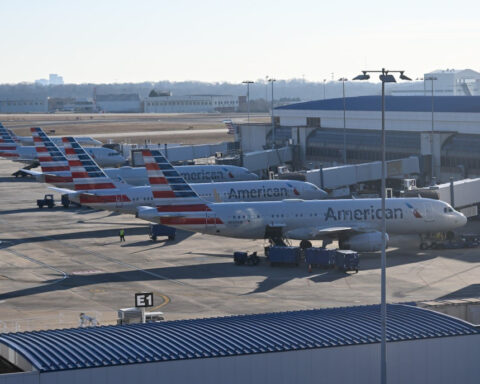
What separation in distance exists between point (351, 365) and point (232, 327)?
5.09 m

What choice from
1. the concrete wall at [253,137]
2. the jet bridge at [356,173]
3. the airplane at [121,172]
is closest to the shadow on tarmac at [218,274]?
the jet bridge at [356,173]

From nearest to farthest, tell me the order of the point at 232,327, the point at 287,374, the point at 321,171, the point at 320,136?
the point at 287,374, the point at 232,327, the point at 321,171, the point at 320,136

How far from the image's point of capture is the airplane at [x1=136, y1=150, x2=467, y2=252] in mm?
75250

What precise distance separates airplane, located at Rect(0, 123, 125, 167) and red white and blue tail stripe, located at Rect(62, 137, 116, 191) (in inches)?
2642

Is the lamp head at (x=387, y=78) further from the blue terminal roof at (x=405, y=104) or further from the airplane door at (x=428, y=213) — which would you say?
the blue terminal roof at (x=405, y=104)

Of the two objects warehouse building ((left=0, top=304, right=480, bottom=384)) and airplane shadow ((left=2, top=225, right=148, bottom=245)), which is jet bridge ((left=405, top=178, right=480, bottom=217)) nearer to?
airplane shadow ((left=2, top=225, right=148, bottom=245))

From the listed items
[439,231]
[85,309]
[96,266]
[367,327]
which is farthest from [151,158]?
[367,327]

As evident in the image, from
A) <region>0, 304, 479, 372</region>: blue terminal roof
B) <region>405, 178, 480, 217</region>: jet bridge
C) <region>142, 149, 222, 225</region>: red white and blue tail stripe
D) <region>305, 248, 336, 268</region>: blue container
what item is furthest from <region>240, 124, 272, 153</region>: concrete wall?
<region>0, 304, 479, 372</region>: blue terminal roof

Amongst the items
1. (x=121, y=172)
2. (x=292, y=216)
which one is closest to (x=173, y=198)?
(x=292, y=216)

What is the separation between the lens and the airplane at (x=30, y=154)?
6166 inches

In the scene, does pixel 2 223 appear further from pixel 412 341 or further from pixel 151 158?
pixel 412 341

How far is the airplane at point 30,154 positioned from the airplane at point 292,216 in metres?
82.8

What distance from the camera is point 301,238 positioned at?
76.8 metres

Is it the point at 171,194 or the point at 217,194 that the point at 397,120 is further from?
the point at 171,194
